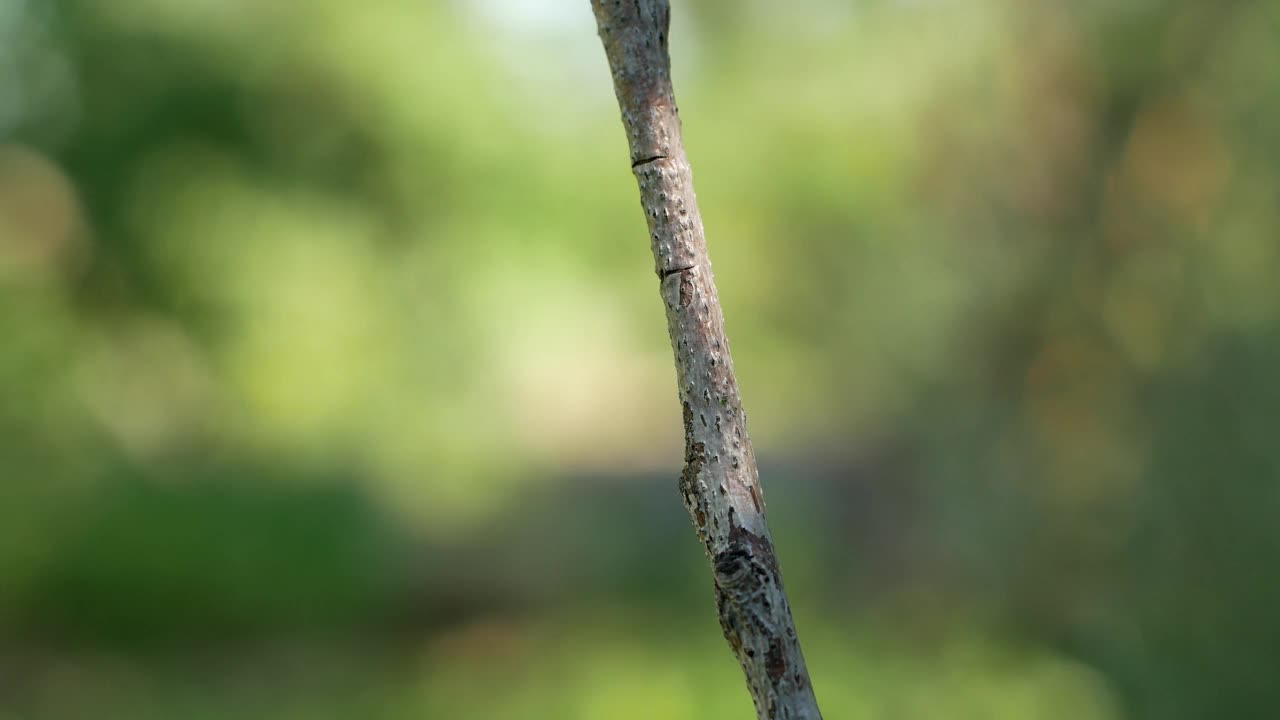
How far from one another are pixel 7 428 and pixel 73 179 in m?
0.86

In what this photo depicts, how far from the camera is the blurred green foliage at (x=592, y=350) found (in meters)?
1.93

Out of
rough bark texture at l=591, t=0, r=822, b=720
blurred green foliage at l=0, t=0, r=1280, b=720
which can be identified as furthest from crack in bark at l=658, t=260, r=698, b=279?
blurred green foliage at l=0, t=0, r=1280, b=720

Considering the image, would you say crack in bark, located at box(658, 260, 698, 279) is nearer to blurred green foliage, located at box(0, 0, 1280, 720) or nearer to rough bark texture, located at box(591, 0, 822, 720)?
rough bark texture, located at box(591, 0, 822, 720)

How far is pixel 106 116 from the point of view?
154 inches

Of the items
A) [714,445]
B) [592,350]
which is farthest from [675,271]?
[592,350]

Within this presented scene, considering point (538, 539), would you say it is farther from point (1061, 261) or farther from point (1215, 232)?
point (1215, 232)

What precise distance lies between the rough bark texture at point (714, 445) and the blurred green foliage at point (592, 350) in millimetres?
1395

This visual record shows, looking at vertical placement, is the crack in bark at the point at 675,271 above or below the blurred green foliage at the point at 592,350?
below

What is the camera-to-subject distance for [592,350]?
5.05 metres

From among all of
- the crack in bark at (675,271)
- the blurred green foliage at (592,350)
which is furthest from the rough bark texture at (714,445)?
the blurred green foliage at (592,350)

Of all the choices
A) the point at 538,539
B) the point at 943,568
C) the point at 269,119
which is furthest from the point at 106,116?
the point at 943,568

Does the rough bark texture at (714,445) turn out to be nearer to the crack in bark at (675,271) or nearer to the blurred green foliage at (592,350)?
the crack in bark at (675,271)

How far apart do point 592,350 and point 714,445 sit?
4.47m

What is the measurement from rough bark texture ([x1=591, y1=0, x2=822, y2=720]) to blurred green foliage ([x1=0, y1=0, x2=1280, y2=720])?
1.40 meters
